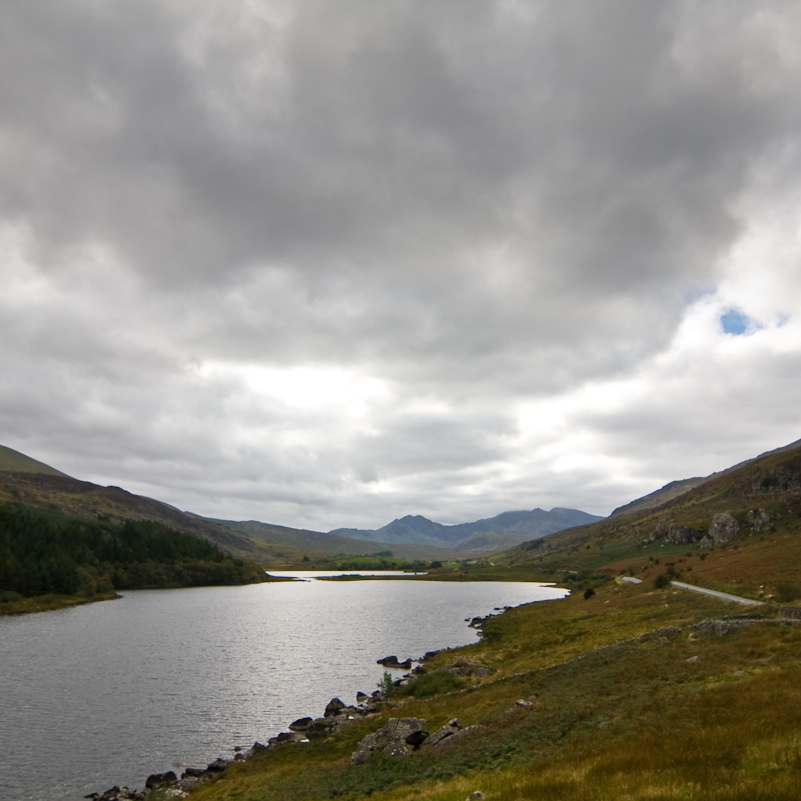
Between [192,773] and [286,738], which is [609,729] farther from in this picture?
[192,773]

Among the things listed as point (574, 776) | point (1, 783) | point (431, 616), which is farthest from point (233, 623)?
point (574, 776)

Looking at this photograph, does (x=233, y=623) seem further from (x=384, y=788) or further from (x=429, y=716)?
(x=384, y=788)

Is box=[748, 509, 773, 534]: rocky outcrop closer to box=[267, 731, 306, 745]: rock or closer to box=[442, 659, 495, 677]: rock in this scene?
box=[442, 659, 495, 677]: rock

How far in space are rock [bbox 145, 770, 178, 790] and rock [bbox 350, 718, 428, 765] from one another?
1491 centimetres

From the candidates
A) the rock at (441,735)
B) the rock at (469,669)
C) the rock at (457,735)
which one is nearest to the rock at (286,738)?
the rock at (441,735)

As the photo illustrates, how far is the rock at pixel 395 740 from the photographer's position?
36.2 m

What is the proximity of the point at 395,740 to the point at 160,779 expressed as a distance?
1881 cm

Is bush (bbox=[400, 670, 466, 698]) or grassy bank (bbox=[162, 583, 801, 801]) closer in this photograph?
grassy bank (bbox=[162, 583, 801, 801])

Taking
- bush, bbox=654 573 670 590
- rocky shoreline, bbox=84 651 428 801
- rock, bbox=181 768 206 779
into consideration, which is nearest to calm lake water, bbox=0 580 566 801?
rocky shoreline, bbox=84 651 428 801

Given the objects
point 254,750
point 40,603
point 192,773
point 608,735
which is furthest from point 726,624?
point 40,603

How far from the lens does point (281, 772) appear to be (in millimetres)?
38625

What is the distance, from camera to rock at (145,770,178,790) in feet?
131

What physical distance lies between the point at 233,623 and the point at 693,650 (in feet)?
360

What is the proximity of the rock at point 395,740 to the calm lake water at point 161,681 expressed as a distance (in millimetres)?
16884
